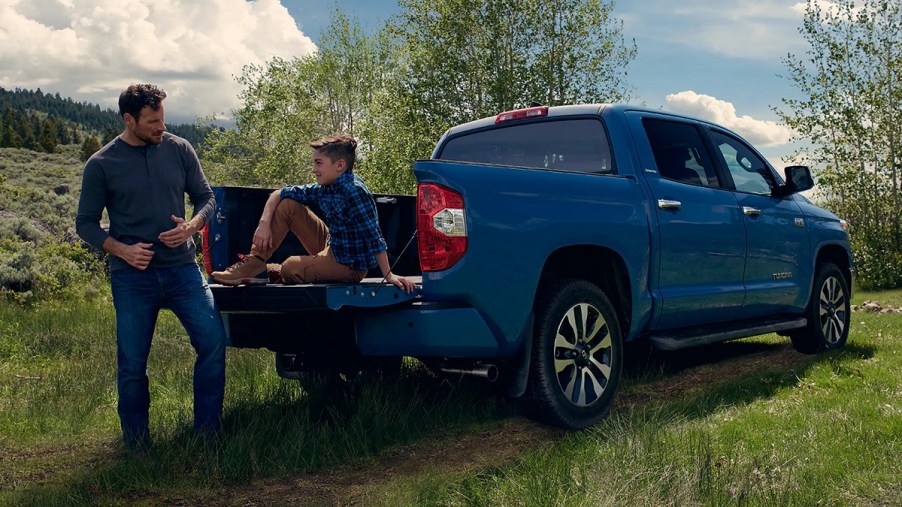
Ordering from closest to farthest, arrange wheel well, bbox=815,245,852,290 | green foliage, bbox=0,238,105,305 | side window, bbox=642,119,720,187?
side window, bbox=642,119,720,187 → wheel well, bbox=815,245,852,290 → green foliage, bbox=0,238,105,305

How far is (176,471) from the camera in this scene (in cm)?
445

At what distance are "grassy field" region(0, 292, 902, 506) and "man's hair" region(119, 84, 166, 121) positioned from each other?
1.91 metres

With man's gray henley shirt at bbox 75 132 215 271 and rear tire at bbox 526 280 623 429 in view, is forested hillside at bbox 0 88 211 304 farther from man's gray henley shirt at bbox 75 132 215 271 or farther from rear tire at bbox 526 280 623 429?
rear tire at bbox 526 280 623 429

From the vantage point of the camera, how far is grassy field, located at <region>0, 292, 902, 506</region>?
150 inches

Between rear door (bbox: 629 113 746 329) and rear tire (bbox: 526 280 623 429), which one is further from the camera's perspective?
rear door (bbox: 629 113 746 329)

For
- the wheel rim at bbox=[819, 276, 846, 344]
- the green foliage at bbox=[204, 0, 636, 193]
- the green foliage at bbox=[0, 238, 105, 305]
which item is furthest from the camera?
the green foliage at bbox=[204, 0, 636, 193]

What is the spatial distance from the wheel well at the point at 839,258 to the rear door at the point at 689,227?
6.91 ft

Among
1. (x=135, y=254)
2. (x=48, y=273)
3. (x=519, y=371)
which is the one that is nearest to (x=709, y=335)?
(x=519, y=371)

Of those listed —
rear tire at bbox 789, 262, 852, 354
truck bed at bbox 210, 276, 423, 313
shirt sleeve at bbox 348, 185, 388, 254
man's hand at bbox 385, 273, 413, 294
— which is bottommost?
rear tire at bbox 789, 262, 852, 354

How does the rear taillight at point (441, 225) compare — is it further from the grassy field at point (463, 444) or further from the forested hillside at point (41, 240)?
the forested hillside at point (41, 240)

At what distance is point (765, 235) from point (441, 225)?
355 centimetres

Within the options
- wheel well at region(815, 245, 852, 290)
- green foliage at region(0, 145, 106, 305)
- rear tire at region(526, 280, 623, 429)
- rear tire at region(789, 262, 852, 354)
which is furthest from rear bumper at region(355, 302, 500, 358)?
green foliage at region(0, 145, 106, 305)

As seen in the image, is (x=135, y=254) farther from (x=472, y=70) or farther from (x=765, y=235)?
(x=472, y=70)

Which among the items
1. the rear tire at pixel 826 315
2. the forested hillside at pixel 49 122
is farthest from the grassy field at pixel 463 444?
the forested hillside at pixel 49 122
